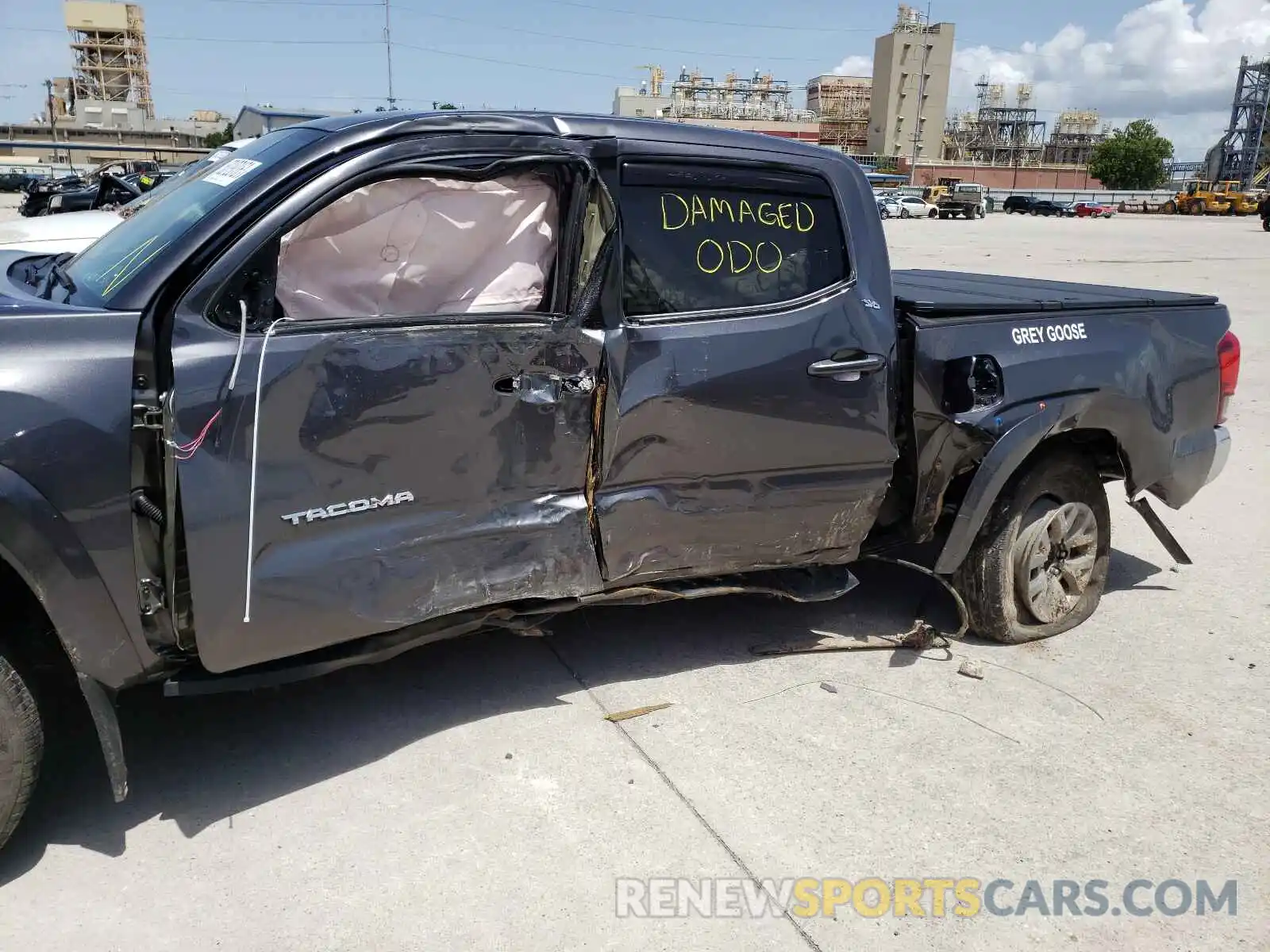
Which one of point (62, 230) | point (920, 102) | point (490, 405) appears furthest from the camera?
point (920, 102)

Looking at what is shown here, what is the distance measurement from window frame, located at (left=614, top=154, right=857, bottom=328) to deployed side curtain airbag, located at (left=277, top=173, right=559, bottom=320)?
242 millimetres

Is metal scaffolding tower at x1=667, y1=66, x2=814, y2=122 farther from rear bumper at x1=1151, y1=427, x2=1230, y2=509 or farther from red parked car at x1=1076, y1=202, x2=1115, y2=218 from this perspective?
rear bumper at x1=1151, y1=427, x2=1230, y2=509

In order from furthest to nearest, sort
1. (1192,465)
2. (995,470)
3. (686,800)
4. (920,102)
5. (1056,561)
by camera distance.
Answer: (920,102) → (1192,465) → (1056,561) → (995,470) → (686,800)

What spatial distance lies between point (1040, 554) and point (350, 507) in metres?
2.90

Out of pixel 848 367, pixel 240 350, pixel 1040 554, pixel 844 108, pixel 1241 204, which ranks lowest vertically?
pixel 1040 554

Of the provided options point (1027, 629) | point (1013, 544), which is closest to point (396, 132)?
point (1013, 544)

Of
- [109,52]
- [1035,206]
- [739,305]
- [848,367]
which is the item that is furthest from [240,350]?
[109,52]

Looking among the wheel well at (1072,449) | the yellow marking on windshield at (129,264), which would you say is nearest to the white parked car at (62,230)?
the yellow marking on windshield at (129,264)

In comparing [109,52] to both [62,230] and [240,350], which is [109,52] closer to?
[62,230]

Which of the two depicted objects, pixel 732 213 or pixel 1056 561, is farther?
pixel 1056 561

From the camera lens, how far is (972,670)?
13.2 ft

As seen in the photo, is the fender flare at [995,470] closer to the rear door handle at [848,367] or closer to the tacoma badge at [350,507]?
the rear door handle at [848,367]

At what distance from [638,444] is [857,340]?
94cm

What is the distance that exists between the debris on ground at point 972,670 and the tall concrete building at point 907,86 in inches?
4902
